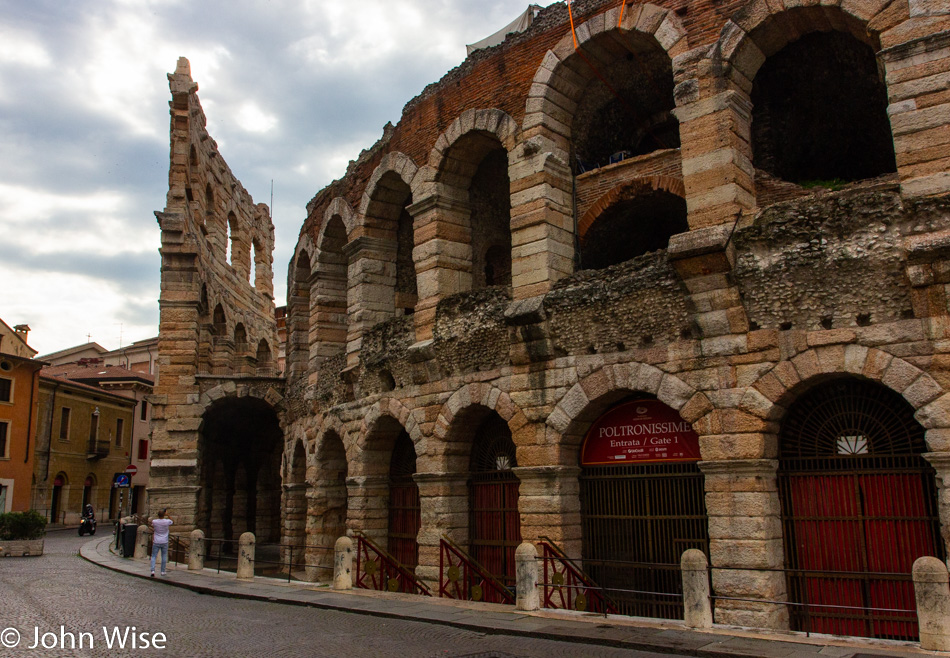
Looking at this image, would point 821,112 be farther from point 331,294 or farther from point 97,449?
point 97,449

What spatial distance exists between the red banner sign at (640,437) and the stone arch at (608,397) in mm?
156

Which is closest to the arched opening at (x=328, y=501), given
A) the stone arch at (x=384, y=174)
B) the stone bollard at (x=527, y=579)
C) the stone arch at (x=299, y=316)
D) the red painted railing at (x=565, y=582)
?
the stone arch at (x=299, y=316)

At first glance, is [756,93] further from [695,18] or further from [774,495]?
[774,495]

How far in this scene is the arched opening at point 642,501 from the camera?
10.2m

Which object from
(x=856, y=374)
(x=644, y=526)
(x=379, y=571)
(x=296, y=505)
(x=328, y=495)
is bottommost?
(x=379, y=571)

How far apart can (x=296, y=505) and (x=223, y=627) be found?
29.8 feet

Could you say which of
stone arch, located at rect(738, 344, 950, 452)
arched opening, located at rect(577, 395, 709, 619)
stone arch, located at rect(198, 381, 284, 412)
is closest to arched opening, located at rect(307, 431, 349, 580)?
stone arch, located at rect(198, 381, 284, 412)

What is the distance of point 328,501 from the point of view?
53.5ft

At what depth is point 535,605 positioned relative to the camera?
959 cm

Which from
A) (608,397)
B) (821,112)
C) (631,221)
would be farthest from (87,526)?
(821,112)

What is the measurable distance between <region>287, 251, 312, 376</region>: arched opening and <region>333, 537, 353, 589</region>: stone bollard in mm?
7977

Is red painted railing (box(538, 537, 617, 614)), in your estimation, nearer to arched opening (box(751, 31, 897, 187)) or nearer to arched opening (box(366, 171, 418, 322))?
arched opening (box(366, 171, 418, 322))

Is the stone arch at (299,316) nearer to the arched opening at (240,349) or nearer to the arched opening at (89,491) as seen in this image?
the arched opening at (240,349)

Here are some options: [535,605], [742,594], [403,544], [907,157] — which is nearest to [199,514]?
[403,544]
